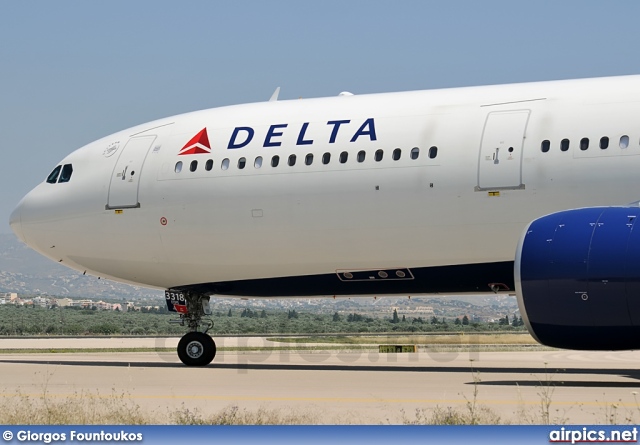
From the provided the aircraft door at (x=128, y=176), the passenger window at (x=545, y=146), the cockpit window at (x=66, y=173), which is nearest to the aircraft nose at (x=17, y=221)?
Answer: the cockpit window at (x=66, y=173)

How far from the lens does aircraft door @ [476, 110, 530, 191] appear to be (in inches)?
734

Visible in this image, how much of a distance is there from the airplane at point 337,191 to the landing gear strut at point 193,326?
3cm

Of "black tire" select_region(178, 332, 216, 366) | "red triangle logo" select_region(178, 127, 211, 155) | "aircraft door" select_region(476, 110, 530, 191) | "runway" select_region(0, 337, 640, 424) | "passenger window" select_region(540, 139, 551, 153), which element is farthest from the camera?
"black tire" select_region(178, 332, 216, 366)

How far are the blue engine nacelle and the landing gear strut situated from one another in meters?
10.2

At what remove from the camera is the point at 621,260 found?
518 inches

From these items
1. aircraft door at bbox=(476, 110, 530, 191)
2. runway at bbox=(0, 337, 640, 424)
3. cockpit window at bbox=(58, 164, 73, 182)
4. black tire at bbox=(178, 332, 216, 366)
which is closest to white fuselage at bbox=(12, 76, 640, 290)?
aircraft door at bbox=(476, 110, 530, 191)

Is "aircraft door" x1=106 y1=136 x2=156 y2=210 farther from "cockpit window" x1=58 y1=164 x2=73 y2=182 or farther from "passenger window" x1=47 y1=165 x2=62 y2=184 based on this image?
"passenger window" x1=47 y1=165 x2=62 y2=184

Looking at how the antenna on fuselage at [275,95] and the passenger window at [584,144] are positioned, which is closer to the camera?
the passenger window at [584,144]

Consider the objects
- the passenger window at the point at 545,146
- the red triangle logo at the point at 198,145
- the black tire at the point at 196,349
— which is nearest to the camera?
the passenger window at the point at 545,146

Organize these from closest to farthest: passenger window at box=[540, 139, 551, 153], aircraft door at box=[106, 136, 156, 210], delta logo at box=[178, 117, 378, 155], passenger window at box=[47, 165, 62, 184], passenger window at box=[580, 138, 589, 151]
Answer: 1. passenger window at box=[580, 138, 589, 151]
2. passenger window at box=[540, 139, 551, 153]
3. delta logo at box=[178, 117, 378, 155]
4. aircraft door at box=[106, 136, 156, 210]
5. passenger window at box=[47, 165, 62, 184]

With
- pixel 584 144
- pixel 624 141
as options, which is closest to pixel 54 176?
pixel 584 144

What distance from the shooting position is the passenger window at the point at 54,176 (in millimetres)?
23844

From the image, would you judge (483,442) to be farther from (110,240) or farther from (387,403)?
(110,240)

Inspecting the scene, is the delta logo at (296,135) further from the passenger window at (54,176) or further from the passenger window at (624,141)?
the passenger window at (624,141)
